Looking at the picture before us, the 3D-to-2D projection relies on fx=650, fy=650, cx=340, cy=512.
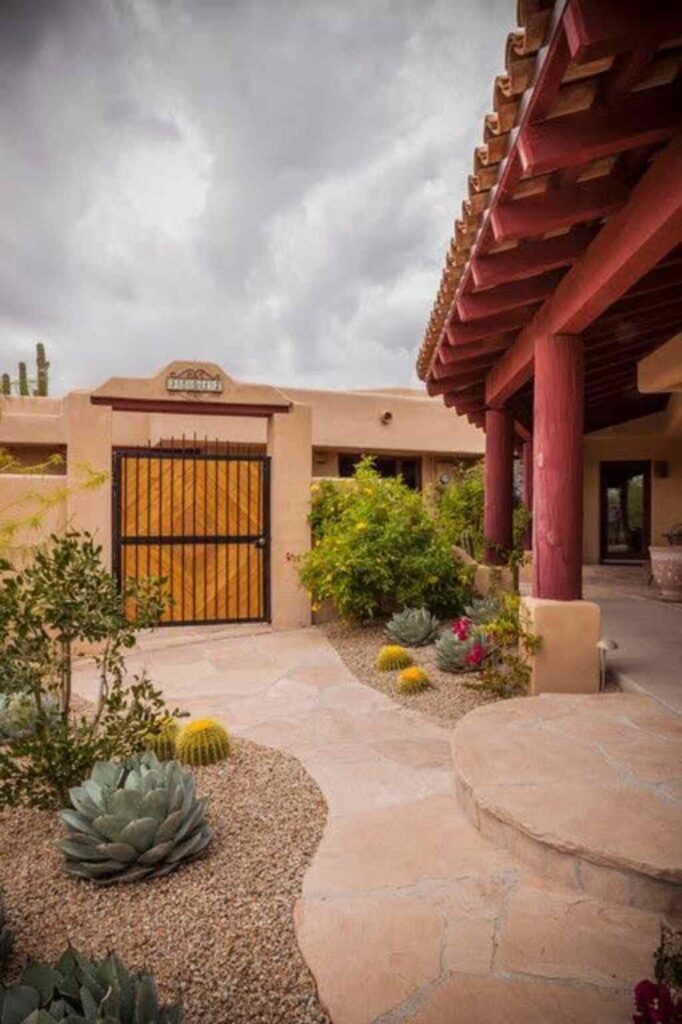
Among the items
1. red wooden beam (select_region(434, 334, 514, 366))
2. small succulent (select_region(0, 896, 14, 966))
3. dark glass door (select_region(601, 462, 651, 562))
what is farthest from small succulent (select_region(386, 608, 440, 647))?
dark glass door (select_region(601, 462, 651, 562))

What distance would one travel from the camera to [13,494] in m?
7.00

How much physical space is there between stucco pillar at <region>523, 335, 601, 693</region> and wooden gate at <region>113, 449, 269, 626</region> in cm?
432

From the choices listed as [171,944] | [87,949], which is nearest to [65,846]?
[87,949]

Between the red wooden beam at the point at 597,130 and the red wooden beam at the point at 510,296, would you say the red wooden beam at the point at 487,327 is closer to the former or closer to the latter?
the red wooden beam at the point at 510,296

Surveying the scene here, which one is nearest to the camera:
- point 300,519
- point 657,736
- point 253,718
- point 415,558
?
point 657,736

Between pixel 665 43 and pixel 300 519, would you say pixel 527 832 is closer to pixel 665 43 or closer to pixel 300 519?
pixel 665 43

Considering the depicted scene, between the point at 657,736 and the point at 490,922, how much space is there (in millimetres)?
1782

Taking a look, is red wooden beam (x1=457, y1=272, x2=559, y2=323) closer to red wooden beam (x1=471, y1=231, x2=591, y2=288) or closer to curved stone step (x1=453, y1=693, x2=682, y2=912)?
red wooden beam (x1=471, y1=231, x2=591, y2=288)

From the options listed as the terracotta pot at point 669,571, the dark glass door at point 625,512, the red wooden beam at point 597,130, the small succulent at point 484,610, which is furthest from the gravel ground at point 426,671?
the dark glass door at point 625,512

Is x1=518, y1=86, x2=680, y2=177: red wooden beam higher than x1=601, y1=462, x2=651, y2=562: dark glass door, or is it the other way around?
x1=518, y1=86, x2=680, y2=177: red wooden beam

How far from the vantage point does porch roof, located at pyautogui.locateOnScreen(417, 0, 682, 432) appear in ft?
7.06

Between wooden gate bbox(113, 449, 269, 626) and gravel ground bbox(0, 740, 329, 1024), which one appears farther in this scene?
wooden gate bbox(113, 449, 269, 626)

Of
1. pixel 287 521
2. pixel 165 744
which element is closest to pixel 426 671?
pixel 165 744

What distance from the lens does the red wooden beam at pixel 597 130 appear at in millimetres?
2602
